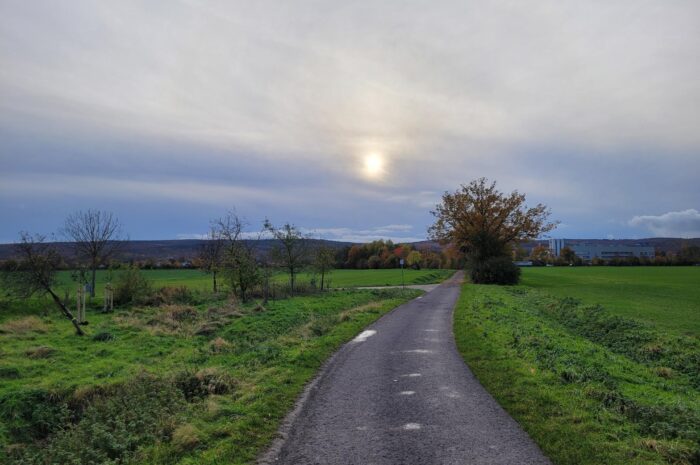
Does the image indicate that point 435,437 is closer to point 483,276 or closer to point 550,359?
point 550,359

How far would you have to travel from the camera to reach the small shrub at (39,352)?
54.3ft

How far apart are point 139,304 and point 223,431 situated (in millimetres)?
28544

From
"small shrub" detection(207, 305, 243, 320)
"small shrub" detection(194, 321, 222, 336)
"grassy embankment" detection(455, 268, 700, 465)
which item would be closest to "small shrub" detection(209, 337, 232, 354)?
"small shrub" detection(194, 321, 222, 336)

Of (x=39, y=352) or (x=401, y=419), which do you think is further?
(x=39, y=352)

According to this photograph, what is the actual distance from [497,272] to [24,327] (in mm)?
46816

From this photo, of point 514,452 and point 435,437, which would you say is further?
point 435,437

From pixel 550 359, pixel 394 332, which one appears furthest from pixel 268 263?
pixel 550 359

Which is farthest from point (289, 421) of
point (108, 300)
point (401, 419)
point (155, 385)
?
point (108, 300)

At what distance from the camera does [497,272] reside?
176 ft

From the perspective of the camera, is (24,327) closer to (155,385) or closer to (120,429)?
(155,385)

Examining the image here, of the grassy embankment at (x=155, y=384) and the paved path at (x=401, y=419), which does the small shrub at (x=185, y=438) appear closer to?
the grassy embankment at (x=155, y=384)

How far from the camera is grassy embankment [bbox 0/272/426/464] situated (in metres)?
7.59

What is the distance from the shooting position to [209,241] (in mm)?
47719

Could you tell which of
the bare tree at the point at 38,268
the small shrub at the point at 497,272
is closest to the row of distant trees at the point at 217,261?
the bare tree at the point at 38,268
